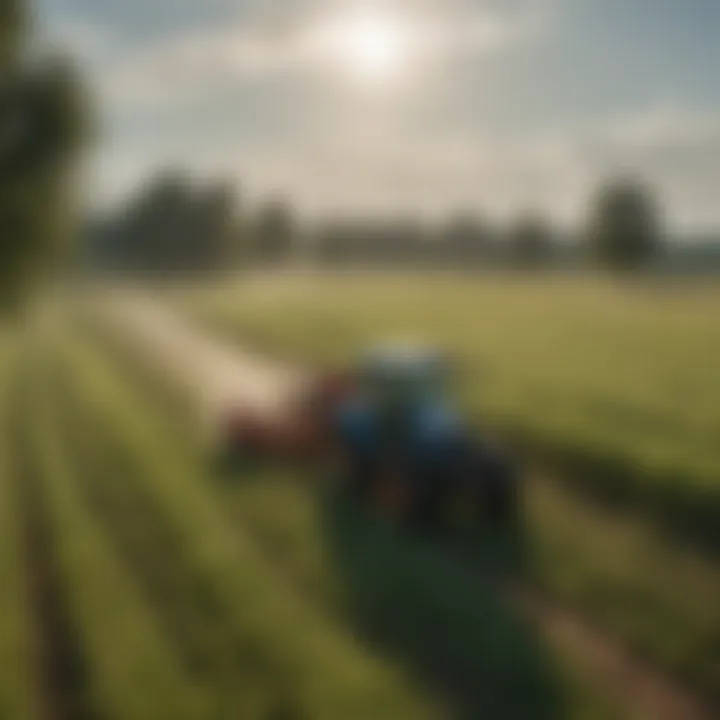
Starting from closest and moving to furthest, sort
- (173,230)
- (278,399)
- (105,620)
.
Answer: (105,620) < (173,230) < (278,399)

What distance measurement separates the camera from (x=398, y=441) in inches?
177

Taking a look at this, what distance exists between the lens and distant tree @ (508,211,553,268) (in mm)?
4129

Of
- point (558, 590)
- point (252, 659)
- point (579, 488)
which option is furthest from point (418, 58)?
point (252, 659)

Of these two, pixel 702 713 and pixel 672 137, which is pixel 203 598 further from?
pixel 672 137

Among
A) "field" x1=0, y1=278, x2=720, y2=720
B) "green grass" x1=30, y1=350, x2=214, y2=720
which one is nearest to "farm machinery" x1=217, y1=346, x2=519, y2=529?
"field" x1=0, y1=278, x2=720, y2=720

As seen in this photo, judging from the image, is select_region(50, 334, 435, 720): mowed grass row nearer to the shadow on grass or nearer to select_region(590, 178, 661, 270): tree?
the shadow on grass

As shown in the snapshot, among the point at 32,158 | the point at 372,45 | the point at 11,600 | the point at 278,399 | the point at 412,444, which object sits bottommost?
the point at 11,600

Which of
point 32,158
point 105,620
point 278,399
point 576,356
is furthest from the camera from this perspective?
point 32,158

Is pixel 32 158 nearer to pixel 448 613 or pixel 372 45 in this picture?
pixel 372 45

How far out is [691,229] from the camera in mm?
3900

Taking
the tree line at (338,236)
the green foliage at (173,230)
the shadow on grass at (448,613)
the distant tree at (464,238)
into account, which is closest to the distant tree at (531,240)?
the tree line at (338,236)

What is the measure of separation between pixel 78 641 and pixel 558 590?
2040 mm

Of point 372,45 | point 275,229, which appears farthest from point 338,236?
point 372,45

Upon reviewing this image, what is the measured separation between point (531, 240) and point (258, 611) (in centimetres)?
200
